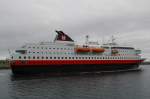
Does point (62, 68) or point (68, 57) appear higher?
point (68, 57)

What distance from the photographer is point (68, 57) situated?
4422 centimetres

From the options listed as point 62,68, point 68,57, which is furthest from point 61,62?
point 68,57

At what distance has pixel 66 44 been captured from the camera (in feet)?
151

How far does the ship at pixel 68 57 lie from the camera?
40.6 meters

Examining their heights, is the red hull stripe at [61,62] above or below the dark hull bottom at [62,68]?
above

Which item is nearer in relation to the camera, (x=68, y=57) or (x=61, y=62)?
(x=61, y=62)

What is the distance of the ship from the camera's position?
40.6 m

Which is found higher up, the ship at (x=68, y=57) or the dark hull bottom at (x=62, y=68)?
the ship at (x=68, y=57)

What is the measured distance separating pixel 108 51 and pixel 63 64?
12946mm

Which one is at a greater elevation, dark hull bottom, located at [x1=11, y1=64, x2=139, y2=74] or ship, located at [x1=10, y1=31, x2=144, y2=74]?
ship, located at [x1=10, y1=31, x2=144, y2=74]

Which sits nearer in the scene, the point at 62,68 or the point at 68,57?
the point at 62,68

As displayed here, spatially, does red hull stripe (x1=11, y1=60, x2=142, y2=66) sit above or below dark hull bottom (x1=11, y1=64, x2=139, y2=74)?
above

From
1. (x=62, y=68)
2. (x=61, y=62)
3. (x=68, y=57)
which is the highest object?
(x=68, y=57)

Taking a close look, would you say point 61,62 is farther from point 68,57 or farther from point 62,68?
point 68,57
